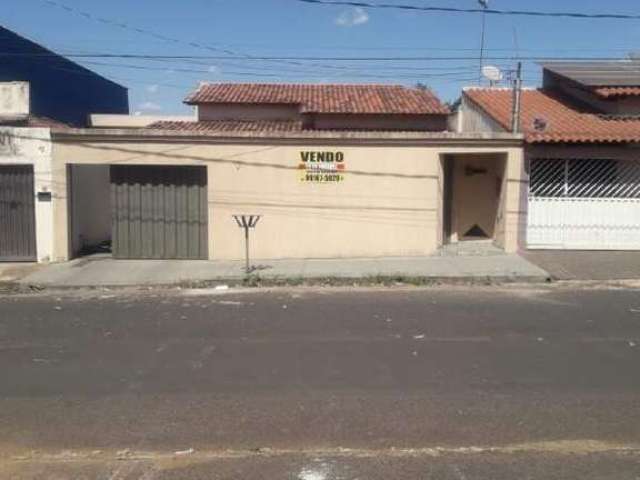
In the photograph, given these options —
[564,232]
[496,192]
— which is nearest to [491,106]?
[496,192]

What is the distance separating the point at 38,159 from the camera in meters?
15.2

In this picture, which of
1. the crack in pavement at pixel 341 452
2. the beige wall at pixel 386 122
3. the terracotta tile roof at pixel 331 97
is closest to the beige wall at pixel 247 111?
the terracotta tile roof at pixel 331 97

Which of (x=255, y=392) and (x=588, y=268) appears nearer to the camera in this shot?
(x=255, y=392)

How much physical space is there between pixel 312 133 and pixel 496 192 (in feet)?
15.4

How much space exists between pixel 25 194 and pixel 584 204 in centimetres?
1186

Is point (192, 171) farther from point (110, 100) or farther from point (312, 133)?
point (110, 100)

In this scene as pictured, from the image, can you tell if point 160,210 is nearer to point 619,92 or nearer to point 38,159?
point 38,159

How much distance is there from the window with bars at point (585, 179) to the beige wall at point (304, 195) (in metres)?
0.83

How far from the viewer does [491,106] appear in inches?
770

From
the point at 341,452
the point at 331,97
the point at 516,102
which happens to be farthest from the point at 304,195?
the point at 341,452

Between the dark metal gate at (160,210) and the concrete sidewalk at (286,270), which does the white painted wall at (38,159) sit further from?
the dark metal gate at (160,210)

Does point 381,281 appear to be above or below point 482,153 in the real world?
below

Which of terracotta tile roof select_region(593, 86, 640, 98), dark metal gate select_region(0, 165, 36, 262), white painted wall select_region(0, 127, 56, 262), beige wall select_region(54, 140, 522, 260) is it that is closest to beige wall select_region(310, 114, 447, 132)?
terracotta tile roof select_region(593, 86, 640, 98)

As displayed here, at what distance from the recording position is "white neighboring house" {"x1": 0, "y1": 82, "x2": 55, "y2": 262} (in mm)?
15070
